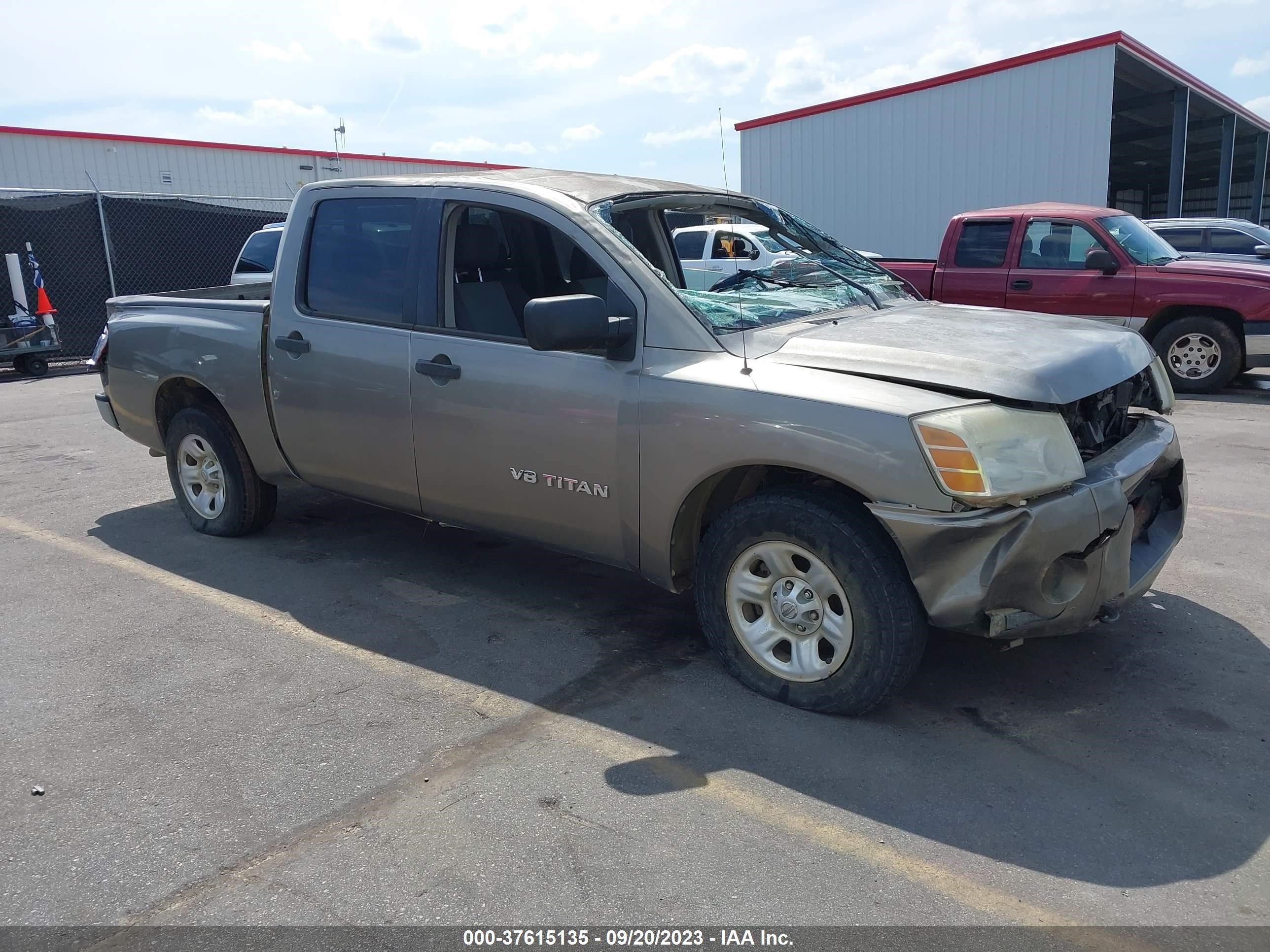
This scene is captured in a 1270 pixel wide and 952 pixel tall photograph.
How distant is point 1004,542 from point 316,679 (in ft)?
8.53

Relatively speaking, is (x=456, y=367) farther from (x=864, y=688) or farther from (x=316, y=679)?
(x=864, y=688)

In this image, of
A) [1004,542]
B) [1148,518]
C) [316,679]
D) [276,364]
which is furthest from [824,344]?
[276,364]

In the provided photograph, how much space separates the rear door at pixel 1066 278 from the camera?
10.5 meters

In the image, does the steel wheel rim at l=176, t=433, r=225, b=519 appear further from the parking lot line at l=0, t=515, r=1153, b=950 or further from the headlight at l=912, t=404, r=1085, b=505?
the headlight at l=912, t=404, r=1085, b=505

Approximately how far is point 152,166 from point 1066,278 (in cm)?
2128

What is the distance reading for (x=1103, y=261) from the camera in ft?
34.0

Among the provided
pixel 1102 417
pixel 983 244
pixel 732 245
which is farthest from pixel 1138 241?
pixel 1102 417

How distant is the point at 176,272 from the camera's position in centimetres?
1750

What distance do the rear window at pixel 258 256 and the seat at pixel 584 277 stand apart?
9985 mm

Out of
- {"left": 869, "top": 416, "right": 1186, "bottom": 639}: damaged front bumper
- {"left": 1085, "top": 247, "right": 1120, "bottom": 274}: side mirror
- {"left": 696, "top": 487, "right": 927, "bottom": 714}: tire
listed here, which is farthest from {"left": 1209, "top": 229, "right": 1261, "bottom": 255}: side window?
{"left": 696, "top": 487, "right": 927, "bottom": 714}: tire

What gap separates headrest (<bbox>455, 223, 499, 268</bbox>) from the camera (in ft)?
14.8

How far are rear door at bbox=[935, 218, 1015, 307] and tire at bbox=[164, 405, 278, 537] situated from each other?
7911 millimetres

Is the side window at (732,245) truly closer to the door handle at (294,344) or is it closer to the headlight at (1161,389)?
the headlight at (1161,389)

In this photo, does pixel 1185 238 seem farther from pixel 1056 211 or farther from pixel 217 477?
pixel 217 477
